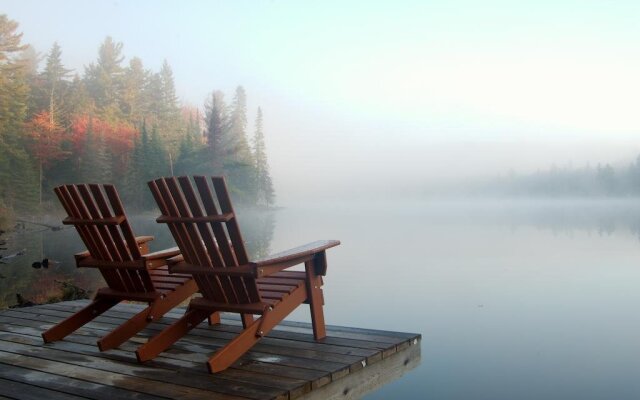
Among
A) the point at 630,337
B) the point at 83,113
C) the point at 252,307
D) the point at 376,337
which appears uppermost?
the point at 83,113

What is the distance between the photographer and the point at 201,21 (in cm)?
5106

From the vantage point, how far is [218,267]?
2639mm

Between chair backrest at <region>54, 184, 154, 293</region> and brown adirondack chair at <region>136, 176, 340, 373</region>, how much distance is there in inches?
10.7

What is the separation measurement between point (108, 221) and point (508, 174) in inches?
3779

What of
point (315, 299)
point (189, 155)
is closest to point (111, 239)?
point (315, 299)

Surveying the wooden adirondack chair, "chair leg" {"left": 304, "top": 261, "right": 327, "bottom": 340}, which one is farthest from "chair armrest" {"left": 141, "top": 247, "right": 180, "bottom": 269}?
"chair leg" {"left": 304, "top": 261, "right": 327, "bottom": 340}

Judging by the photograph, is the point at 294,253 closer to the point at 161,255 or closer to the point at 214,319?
the point at 161,255

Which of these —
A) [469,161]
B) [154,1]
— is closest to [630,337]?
[154,1]

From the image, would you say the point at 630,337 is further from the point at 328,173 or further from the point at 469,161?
the point at 469,161

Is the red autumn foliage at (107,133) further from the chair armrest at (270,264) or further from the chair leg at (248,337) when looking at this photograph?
the chair leg at (248,337)

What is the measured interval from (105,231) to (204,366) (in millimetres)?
949

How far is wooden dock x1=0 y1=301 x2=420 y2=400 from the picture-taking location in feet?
7.56

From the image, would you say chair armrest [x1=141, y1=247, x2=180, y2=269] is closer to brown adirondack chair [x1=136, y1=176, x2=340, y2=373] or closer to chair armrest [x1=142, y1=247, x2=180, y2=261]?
chair armrest [x1=142, y1=247, x2=180, y2=261]

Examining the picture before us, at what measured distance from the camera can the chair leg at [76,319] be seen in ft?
10.5
